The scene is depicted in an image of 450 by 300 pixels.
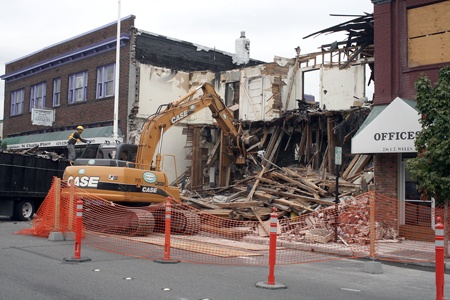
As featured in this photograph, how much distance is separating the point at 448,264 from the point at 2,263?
9.32 metres

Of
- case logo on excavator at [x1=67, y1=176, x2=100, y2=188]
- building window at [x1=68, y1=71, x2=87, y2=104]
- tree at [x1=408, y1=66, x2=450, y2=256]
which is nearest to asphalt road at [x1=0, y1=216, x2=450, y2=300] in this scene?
tree at [x1=408, y1=66, x2=450, y2=256]

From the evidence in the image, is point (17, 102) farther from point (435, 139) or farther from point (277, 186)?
point (435, 139)

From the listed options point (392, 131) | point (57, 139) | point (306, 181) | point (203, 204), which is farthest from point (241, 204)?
point (57, 139)

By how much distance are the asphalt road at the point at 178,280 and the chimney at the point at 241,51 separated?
81.0 feet

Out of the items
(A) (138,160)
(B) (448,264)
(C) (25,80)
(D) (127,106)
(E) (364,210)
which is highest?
(C) (25,80)

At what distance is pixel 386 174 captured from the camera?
16.2 metres

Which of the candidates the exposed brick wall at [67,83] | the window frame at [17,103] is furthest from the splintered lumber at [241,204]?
the window frame at [17,103]

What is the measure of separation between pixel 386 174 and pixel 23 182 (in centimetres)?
1236

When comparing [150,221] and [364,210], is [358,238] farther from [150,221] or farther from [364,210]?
[150,221]

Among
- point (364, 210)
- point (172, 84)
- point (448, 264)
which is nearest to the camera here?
point (448, 264)

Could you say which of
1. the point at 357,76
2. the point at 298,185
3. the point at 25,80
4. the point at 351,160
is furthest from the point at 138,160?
the point at 25,80

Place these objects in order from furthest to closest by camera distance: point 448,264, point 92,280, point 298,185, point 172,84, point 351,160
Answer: point 172,84
point 351,160
point 298,185
point 448,264
point 92,280

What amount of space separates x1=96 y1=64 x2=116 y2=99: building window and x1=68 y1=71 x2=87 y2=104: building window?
1.51m

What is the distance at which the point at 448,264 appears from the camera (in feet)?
39.8
